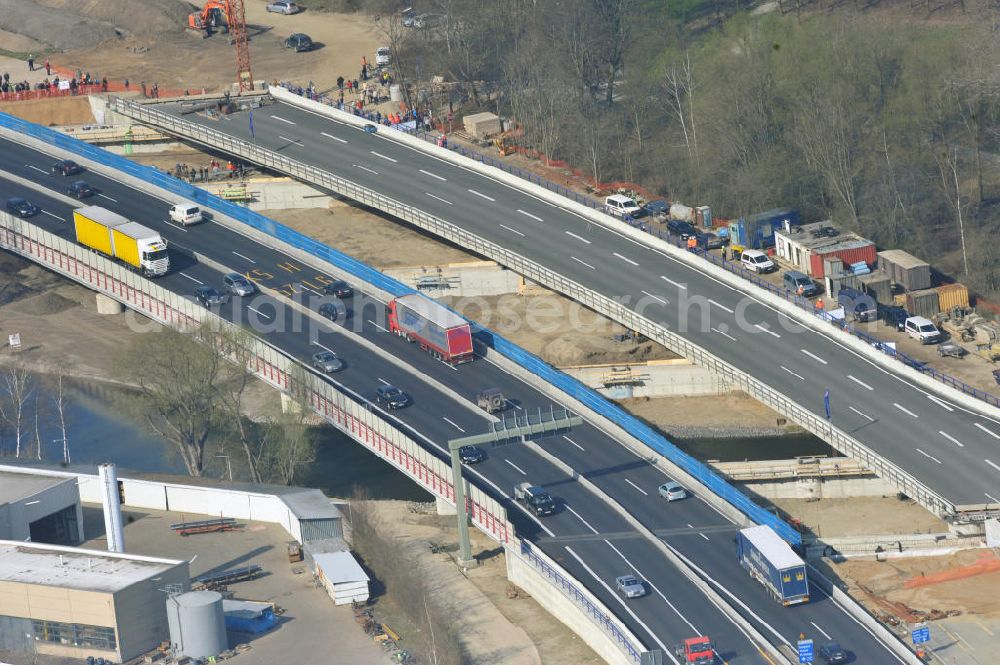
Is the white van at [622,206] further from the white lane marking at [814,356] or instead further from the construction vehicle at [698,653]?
the construction vehicle at [698,653]

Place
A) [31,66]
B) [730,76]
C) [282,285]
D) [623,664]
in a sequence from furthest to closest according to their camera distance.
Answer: [31,66] → [730,76] → [282,285] → [623,664]

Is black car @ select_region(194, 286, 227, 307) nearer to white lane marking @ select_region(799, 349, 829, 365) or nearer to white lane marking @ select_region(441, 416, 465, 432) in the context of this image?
white lane marking @ select_region(441, 416, 465, 432)

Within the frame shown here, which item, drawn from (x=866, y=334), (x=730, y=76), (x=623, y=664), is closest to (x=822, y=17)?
(x=730, y=76)

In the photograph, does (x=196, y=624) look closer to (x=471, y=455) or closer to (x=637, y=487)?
(x=471, y=455)

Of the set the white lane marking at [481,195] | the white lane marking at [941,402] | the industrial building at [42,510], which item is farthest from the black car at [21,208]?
the white lane marking at [941,402]

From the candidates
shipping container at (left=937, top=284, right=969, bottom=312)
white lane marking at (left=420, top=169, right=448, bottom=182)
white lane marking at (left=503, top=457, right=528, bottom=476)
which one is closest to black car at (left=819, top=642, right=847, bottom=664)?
white lane marking at (left=503, top=457, right=528, bottom=476)

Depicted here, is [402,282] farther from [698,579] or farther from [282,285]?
[698,579]
